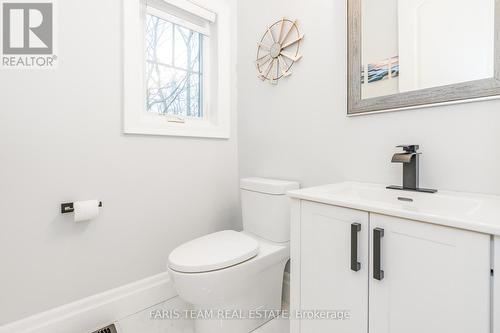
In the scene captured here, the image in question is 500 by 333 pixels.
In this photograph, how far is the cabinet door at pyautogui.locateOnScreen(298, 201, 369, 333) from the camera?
0.90 m

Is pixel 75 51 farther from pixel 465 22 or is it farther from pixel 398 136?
pixel 465 22

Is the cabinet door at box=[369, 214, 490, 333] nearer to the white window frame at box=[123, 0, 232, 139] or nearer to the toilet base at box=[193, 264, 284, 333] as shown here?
the toilet base at box=[193, 264, 284, 333]

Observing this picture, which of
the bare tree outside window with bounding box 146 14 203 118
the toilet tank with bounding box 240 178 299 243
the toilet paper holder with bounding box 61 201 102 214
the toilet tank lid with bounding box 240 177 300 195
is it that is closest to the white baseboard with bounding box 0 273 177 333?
the toilet paper holder with bounding box 61 201 102 214

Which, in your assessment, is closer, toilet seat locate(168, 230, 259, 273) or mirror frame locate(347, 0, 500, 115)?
mirror frame locate(347, 0, 500, 115)

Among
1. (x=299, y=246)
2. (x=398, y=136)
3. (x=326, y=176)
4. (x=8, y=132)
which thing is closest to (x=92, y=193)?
(x=8, y=132)

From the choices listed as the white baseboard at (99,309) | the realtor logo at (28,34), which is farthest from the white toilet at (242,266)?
the realtor logo at (28,34)

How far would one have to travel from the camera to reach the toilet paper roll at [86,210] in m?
1.27

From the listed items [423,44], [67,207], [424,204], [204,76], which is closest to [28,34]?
[67,207]

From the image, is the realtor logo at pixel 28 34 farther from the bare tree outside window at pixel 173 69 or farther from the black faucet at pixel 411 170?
the black faucet at pixel 411 170

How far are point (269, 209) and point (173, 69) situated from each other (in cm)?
120

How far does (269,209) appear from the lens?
1513 millimetres

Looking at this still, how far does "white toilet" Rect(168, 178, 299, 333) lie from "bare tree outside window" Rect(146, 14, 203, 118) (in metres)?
0.77

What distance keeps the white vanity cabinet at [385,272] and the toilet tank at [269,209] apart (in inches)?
14.1

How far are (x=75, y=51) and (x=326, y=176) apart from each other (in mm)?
1496
